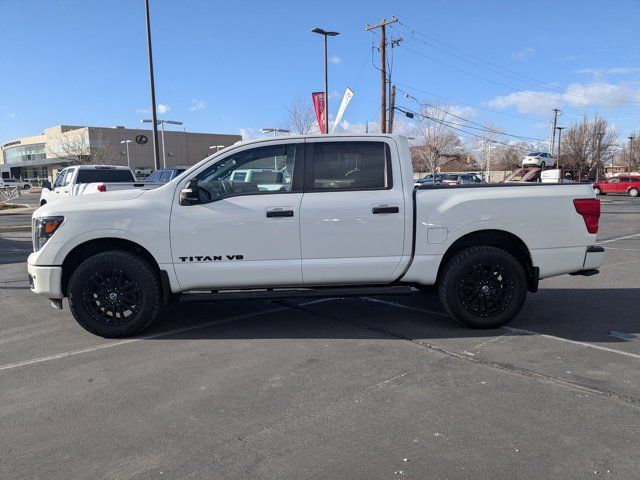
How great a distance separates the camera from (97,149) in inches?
2414

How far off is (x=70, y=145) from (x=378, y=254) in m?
70.7

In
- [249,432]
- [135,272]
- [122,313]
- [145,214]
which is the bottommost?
[249,432]

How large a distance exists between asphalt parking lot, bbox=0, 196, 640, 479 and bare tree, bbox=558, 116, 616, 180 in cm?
6755

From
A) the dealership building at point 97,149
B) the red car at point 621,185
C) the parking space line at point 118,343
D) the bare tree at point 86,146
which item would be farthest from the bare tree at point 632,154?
the parking space line at point 118,343

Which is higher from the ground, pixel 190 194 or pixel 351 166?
pixel 351 166

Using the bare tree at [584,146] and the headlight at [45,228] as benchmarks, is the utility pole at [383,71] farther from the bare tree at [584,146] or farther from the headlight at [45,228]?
the bare tree at [584,146]

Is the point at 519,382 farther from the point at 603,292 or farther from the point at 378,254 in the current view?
the point at 603,292

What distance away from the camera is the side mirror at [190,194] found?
15.7ft

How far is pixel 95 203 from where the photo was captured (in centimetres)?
493

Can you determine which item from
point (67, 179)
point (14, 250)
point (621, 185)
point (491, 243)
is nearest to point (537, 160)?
point (621, 185)

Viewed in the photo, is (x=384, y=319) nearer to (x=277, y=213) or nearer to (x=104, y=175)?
(x=277, y=213)

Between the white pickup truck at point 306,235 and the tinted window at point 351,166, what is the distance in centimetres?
1

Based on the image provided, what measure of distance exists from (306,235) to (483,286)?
1.95 m

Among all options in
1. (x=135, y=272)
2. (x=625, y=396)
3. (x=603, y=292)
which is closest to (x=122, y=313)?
(x=135, y=272)
